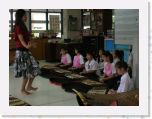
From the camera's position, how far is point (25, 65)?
6.94 feet

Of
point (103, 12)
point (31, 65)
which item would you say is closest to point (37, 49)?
point (31, 65)

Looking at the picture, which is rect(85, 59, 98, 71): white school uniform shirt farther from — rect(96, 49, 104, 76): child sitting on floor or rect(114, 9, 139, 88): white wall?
rect(114, 9, 139, 88): white wall

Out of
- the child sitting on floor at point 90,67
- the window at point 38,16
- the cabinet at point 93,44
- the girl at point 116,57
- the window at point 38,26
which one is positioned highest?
the window at point 38,16

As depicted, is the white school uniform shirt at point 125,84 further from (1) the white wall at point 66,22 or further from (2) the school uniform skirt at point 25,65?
(2) the school uniform skirt at point 25,65

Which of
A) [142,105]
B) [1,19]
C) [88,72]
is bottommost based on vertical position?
[142,105]

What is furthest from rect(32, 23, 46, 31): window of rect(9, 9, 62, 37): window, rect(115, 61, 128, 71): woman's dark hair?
rect(115, 61, 128, 71): woman's dark hair

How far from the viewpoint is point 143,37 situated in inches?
79.0

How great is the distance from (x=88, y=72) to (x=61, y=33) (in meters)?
0.31

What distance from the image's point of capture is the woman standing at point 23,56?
6.53ft

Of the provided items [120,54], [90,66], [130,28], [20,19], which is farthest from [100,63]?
[20,19]

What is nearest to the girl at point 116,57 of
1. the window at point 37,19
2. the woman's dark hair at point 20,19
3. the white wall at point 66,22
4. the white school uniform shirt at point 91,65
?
the white school uniform shirt at point 91,65

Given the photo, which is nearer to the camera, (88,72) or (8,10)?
(8,10)

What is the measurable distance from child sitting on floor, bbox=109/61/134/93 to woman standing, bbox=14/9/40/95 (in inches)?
17.2
